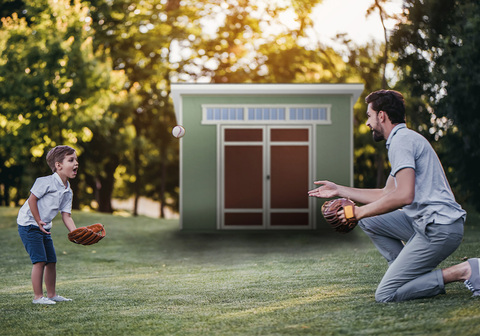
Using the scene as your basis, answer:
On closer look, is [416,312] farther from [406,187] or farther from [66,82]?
[66,82]

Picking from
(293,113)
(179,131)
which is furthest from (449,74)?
(179,131)

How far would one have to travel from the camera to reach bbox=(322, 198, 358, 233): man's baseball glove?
5.00m

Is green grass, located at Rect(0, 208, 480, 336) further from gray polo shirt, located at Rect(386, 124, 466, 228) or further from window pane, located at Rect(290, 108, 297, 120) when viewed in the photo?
window pane, located at Rect(290, 108, 297, 120)

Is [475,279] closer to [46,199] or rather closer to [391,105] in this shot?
[391,105]

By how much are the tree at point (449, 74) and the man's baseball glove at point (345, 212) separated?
39.1 feet

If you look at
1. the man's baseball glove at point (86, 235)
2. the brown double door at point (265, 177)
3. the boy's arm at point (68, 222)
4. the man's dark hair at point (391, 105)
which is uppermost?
the man's dark hair at point (391, 105)

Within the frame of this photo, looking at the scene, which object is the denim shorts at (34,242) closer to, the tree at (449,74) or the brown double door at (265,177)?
the brown double door at (265,177)

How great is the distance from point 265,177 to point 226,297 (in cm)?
1073

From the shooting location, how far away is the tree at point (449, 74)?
16.2 meters

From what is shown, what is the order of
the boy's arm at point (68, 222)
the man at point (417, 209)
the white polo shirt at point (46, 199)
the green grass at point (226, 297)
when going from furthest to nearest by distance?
the boy's arm at point (68, 222) → the white polo shirt at point (46, 199) → the man at point (417, 209) → the green grass at point (226, 297)

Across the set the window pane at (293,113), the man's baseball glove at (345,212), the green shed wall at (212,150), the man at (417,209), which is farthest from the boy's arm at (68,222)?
the window pane at (293,113)

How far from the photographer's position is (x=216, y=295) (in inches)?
245

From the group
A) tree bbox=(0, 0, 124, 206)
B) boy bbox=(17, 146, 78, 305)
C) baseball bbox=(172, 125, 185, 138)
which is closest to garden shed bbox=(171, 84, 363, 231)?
baseball bbox=(172, 125, 185, 138)

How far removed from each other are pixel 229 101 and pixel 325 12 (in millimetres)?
15505
